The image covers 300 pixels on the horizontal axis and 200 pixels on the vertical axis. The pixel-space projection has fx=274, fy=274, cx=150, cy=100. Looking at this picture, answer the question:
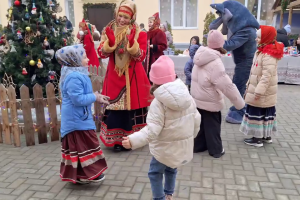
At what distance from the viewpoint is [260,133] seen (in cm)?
416

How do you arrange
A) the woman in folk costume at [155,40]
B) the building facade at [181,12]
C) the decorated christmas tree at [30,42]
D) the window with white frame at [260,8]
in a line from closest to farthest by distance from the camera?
the decorated christmas tree at [30,42]
the woman in folk costume at [155,40]
the building facade at [181,12]
the window with white frame at [260,8]

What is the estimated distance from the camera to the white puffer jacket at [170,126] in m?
2.28

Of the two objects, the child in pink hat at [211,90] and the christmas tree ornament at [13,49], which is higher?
the christmas tree ornament at [13,49]

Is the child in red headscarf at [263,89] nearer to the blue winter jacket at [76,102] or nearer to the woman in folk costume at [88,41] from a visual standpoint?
the blue winter jacket at [76,102]

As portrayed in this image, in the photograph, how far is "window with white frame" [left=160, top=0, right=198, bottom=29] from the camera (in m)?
15.0

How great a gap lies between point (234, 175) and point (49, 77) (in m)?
3.64

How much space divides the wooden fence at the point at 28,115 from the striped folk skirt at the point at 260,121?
10.0 ft

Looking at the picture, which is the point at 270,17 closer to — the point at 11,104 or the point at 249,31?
the point at 249,31

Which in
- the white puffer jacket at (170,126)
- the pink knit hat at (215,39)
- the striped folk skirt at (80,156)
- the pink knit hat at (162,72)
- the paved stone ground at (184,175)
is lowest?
the paved stone ground at (184,175)

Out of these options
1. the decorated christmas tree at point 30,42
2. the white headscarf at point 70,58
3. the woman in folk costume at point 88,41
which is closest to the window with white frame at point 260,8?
the woman in folk costume at point 88,41

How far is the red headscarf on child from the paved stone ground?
1.47 metres

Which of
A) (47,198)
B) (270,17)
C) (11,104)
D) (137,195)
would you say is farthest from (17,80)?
(270,17)

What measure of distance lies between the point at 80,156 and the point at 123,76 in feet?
4.45

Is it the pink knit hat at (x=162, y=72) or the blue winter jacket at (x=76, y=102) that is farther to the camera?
the blue winter jacket at (x=76, y=102)
